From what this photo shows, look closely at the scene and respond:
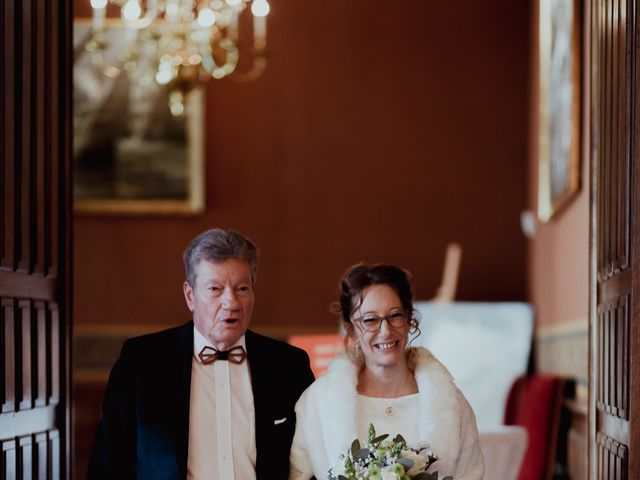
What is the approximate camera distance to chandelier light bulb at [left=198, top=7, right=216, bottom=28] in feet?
24.1

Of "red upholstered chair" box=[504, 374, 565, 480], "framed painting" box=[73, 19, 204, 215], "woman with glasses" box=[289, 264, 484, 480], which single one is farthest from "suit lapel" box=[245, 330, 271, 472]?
"framed painting" box=[73, 19, 204, 215]

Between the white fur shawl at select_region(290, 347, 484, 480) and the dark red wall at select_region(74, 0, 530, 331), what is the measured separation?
20.6ft

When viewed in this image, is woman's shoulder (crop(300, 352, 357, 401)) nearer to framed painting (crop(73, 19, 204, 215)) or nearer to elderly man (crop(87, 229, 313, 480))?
elderly man (crop(87, 229, 313, 480))

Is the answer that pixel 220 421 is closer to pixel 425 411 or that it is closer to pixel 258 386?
pixel 258 386

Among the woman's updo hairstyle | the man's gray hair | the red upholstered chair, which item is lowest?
the red upholstered chair

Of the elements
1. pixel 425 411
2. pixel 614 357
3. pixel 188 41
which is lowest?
pixel 425 411

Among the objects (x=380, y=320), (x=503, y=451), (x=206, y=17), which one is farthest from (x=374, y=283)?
(x=206, y=17)

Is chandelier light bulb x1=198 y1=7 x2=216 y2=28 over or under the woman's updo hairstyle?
over

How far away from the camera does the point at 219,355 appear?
13.0 feet

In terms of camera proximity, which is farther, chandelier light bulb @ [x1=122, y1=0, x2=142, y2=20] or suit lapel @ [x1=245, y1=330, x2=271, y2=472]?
chandelier light bulb @ [x1=122, y1=0, x2=142, y2=20]

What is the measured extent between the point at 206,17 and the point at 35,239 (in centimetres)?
315

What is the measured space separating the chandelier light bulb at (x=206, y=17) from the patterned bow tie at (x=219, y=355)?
12.6 ft

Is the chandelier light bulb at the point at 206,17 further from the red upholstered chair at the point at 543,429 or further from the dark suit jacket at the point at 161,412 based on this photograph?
the dark suit jacket at the point at 161,412

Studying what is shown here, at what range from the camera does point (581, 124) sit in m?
7.16
